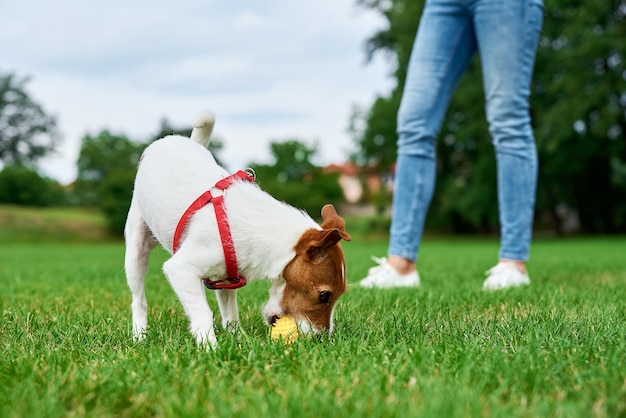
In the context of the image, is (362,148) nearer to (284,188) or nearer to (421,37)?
(284,188)

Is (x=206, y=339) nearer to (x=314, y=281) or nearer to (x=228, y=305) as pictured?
(x=314, y=281)

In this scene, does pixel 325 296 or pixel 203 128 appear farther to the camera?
pixel 203 128

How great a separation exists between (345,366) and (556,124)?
26.8 m

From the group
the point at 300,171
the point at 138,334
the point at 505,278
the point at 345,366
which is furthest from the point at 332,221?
the point at 300,171

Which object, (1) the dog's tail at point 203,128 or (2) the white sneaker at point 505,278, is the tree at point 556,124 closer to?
(2) the white sneaker at point 505,278

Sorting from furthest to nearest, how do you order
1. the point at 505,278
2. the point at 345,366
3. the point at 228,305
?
the point at 505,278
the point at 228,305
the point at 345,366

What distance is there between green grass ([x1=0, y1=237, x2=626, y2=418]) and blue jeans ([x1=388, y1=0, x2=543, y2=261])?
1559mm

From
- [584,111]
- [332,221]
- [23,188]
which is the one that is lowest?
[23,188]

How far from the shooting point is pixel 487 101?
5234mm

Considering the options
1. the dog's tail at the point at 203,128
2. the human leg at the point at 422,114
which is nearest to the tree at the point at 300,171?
the human leg at the point at 422,114

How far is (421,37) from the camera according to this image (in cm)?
536

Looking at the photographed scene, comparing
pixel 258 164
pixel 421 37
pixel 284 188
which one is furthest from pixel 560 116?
pixel 258 164

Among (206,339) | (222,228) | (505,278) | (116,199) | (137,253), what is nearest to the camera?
(206,339)

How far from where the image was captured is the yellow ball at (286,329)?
106 inches
